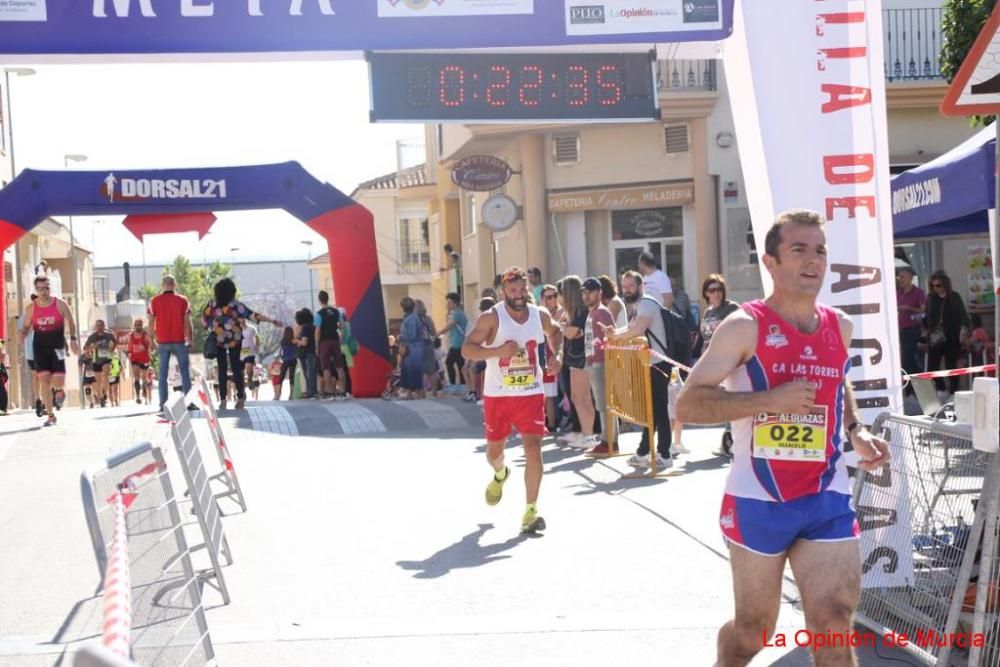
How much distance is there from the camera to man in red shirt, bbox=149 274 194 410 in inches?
701

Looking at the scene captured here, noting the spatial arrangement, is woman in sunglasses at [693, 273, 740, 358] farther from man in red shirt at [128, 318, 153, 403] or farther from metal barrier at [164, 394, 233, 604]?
man in red shirt at [128, 318, 153, 403]

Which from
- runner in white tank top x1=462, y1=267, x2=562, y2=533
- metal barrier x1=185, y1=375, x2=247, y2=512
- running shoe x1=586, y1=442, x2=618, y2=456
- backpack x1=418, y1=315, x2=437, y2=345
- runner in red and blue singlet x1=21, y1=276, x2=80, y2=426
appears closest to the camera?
runner in white tank top x1=462, y1=267, x2=562, y2=533

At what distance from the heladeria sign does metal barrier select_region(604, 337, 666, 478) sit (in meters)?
3.01

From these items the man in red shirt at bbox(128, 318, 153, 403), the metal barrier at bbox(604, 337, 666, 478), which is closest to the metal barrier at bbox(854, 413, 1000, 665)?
the metal barrier at bbox(604, 337, 666, 478)

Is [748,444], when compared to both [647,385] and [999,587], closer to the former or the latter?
[999,587]

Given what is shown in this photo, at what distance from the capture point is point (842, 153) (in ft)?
23.3

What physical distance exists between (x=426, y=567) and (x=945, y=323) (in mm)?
11149

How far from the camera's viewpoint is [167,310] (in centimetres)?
1783

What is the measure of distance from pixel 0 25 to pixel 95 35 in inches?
28.0

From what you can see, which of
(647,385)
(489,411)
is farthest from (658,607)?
(647,385)

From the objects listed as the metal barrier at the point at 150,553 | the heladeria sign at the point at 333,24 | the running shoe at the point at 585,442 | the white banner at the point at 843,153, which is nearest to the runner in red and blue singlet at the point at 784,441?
the metal barrier at the point at 150,553

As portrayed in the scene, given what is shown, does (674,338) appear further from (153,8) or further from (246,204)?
(246,204)

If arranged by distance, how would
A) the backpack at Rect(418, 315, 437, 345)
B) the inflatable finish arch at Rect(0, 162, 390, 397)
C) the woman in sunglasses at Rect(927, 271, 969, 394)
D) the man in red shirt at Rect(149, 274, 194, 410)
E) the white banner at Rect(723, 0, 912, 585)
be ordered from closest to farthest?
the white banner at Rect(723, 0, 912, 585) < the woman in sunglasses at Rect(927, 271, 969, 394) < the man in red shirt at Rect(149, 274, 194, 410) < the inflatable finish arch at Rect(0, 162, 390, 397) < the backpack at Rect(418, 315, 437, 345)

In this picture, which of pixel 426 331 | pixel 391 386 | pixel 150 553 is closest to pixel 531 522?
pixel 150 553
